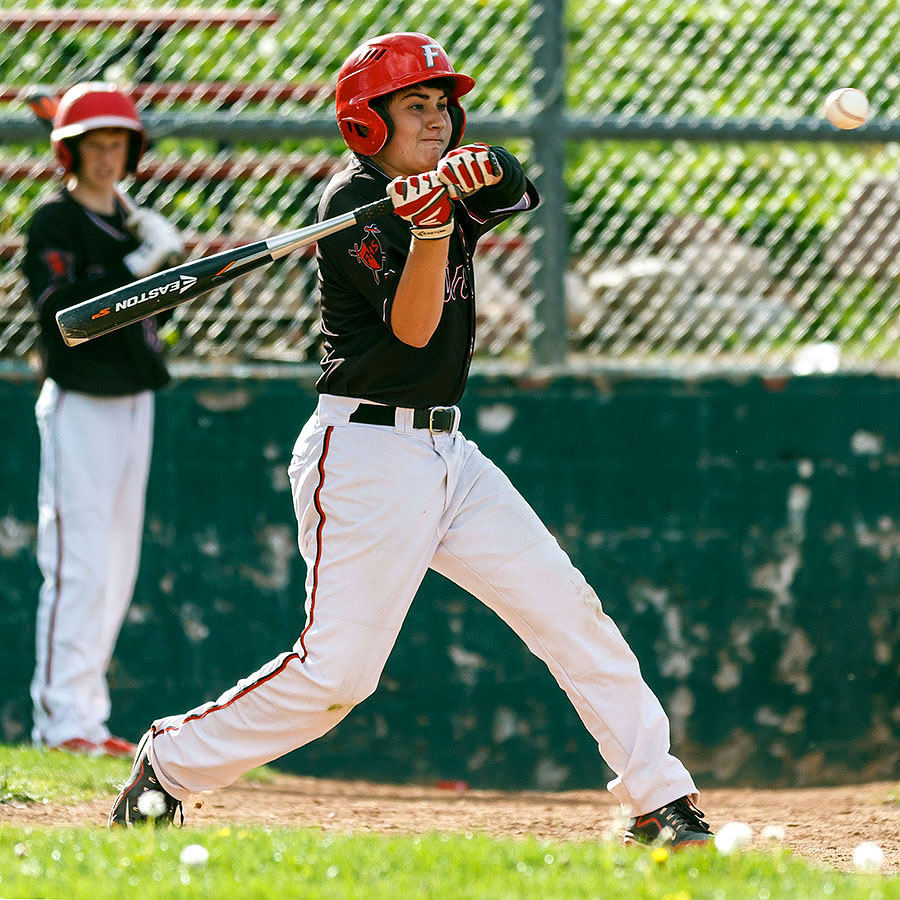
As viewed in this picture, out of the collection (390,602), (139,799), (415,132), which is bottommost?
(139,799)

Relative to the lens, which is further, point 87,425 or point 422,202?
point 87,425

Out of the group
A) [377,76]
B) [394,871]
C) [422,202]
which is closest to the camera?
[394,871]

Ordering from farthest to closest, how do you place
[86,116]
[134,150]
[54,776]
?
[134,150], [86,116], [54,776]

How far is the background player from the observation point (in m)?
5.65

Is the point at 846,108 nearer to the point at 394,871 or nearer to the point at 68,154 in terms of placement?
the point at 394,871

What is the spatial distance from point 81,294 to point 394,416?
2150 mm

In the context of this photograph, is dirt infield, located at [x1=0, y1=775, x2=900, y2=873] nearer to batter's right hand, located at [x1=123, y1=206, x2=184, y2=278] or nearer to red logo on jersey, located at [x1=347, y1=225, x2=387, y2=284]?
red logo on jersey, located at [x1=347, y1=225, x2=387, y2=284]

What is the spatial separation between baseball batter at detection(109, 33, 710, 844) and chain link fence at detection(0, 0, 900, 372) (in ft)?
7.92

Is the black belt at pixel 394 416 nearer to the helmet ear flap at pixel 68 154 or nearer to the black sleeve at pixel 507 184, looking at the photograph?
the black sleeve at pixel 507 184

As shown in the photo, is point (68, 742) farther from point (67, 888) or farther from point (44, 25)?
point (44, 25)

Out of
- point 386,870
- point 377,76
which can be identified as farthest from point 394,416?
point 386,870

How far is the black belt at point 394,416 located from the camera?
393cm

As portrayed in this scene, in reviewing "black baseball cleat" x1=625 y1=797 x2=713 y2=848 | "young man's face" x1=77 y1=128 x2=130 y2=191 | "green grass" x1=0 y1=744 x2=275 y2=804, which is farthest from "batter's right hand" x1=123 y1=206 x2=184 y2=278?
"black baseball cleat" x1=625 y1=797 x2=713 y2=848

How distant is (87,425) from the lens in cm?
570
